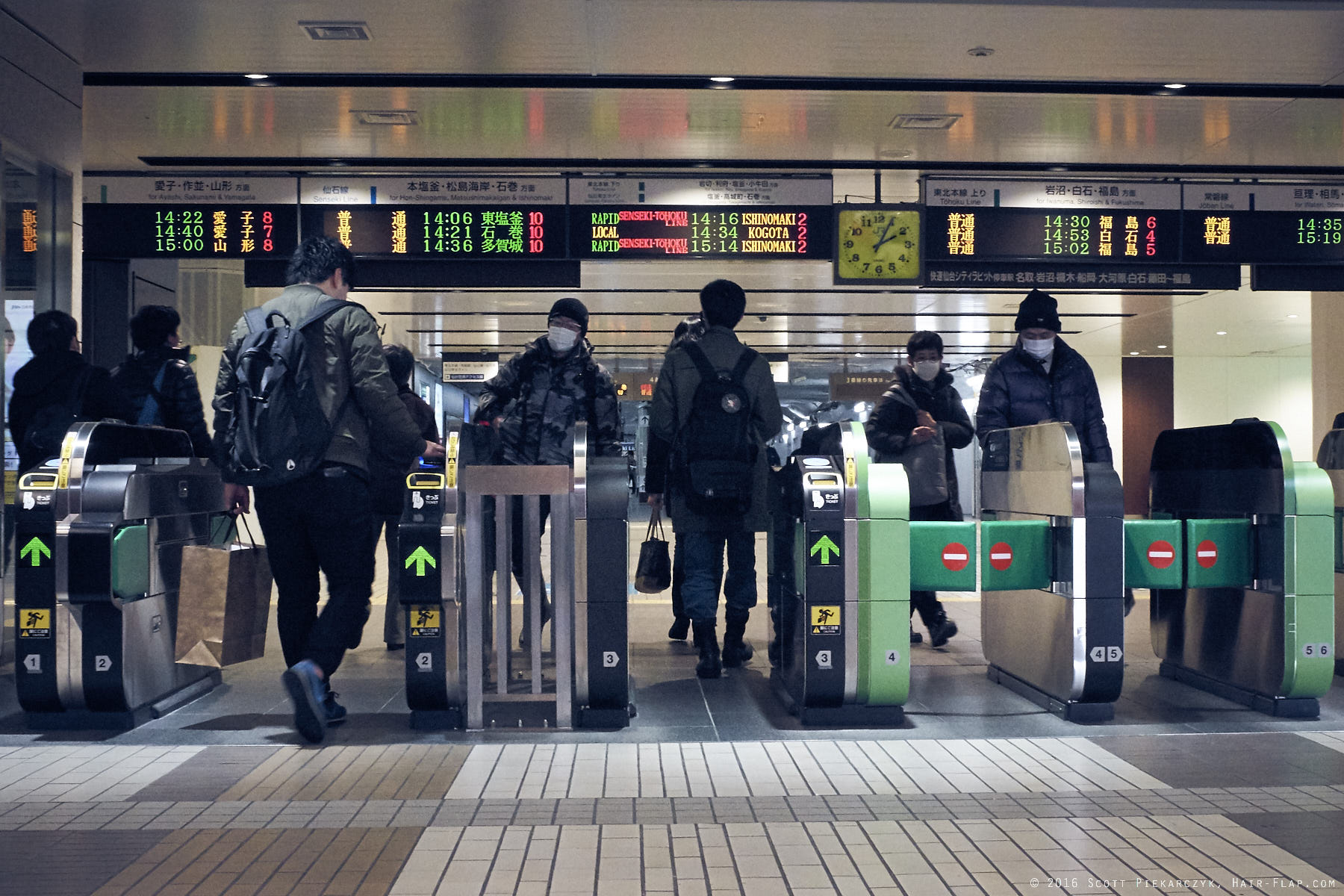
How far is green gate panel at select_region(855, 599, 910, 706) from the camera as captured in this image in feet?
16.2

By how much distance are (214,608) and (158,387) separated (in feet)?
5.14

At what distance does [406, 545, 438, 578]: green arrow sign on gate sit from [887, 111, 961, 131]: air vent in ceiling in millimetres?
4486

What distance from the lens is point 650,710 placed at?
522 cm

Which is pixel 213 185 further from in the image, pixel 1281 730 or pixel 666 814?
pixel 1281 730

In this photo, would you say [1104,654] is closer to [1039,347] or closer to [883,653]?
[883,653]

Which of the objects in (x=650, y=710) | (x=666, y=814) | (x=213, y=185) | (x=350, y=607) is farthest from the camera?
(x=213, y=185)

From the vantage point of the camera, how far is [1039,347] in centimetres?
595

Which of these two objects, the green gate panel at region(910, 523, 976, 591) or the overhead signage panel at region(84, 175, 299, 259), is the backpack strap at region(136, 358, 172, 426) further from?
the green gate panel at region(910, 523, 976, 591)

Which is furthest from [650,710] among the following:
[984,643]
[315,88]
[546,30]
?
[315,88]

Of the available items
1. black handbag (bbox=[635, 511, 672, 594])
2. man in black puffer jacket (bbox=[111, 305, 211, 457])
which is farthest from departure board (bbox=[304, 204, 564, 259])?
black handbag (bbox=[635, 511, 672, 594])

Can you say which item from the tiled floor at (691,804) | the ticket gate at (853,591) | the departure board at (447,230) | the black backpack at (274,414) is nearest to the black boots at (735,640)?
the tiled floor at (691,804)

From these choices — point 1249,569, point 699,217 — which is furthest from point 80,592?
point 1249,569

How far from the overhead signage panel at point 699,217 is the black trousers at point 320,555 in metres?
3.85

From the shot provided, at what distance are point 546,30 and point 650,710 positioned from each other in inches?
135
